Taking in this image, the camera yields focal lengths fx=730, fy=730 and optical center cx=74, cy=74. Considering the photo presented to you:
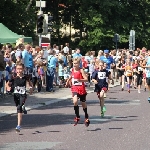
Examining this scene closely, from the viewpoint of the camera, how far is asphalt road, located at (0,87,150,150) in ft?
42.9

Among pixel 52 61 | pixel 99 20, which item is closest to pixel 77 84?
pixel 52 61

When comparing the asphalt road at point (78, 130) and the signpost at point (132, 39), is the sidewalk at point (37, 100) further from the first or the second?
the signpost at point (132, 39)

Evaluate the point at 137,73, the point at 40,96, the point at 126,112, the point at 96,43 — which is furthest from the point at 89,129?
the point at 96,43

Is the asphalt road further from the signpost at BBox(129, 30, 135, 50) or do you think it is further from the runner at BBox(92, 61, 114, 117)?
the signpost at BBox(129, 30, 135, 50)

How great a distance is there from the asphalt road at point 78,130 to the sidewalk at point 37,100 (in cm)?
54

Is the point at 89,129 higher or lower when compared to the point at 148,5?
lower

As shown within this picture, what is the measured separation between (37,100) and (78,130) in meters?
9.07

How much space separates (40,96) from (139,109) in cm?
576

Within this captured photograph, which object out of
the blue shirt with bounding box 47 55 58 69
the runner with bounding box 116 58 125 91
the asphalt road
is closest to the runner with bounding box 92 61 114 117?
the asphalt road

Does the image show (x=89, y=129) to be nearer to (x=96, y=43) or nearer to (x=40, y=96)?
(x=40, y=96)

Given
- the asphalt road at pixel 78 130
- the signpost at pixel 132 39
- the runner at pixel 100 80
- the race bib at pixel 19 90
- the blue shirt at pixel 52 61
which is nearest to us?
the asphalt road at pixel 78 130

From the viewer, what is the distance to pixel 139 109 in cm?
2200

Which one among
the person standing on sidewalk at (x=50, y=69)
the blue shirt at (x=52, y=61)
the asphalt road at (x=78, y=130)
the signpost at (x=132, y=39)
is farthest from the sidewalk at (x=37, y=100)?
the signpost at (x=132, y=39)

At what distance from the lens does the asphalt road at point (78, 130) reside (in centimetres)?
1309
